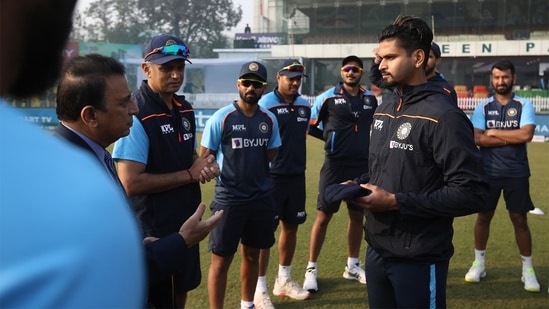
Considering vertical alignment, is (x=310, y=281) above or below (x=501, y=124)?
below

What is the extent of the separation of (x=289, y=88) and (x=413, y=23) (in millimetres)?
2700

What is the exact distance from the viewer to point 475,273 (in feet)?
17.1

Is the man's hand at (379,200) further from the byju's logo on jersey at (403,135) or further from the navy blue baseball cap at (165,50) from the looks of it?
the navy blue baseball cap at (165,50)

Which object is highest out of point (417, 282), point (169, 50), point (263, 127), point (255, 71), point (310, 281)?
point (169, 50)

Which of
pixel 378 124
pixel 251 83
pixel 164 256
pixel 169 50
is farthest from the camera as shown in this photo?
pixel 251 83

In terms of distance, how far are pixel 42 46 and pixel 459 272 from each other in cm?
555

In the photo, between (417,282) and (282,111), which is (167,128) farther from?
(282,111)

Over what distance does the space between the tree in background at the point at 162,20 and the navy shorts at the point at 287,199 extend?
212 feet

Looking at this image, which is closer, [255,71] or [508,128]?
[255,71]

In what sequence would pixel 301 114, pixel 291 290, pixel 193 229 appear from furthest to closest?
pixel 301 114 → pixel 291 290 → pixel 193 229

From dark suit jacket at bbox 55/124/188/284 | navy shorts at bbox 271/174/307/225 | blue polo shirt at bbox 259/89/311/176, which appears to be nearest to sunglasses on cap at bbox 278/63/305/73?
blue polo shirt at bbox 259/89/311/176

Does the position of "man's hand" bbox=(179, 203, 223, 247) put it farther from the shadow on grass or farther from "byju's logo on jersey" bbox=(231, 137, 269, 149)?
the shadow on grass

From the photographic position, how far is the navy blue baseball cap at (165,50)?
3490 millimetres

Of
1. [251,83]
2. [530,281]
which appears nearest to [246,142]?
[251,83]
